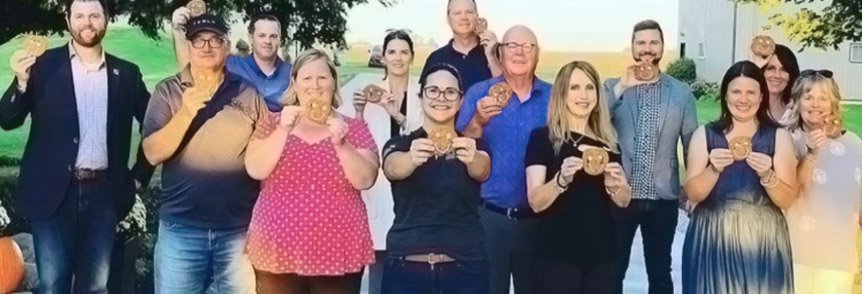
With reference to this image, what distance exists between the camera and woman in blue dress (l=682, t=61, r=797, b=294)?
4051mm

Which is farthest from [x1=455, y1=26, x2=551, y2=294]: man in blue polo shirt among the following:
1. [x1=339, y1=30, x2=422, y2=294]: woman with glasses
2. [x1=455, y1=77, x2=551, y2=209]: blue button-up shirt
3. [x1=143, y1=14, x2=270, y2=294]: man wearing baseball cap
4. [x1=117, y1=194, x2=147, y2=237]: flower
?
[x1=117, y1=194, x2=147, y2=237]: flower

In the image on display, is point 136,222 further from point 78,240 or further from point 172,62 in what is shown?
point 172,62

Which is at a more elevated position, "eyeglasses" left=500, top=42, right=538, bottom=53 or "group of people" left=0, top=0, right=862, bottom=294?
"eyeglasses" left=500, top=42, right=538, bottom=53

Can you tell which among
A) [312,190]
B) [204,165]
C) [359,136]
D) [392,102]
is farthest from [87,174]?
[392,102]

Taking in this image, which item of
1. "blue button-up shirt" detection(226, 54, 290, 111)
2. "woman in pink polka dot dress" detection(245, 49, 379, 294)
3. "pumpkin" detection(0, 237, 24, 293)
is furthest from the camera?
"pumpkin" detection(0, 237, 24, 293)

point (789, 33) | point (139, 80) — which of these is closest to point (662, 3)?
point (789, 33)

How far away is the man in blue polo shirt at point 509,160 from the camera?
4.07 metres

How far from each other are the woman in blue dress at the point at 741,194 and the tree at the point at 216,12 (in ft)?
4.55

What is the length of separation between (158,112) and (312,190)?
705 mm

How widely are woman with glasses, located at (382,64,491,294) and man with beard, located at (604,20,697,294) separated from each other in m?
0.72

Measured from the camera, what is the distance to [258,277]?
Answer: 13.0 feet

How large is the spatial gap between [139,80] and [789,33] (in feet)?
8.42

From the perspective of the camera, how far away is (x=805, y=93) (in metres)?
4.21

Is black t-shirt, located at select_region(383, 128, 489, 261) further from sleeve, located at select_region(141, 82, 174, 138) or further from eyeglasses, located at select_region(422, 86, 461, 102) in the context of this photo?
sleeve, located at select_region(141, 82, 174, 138)
